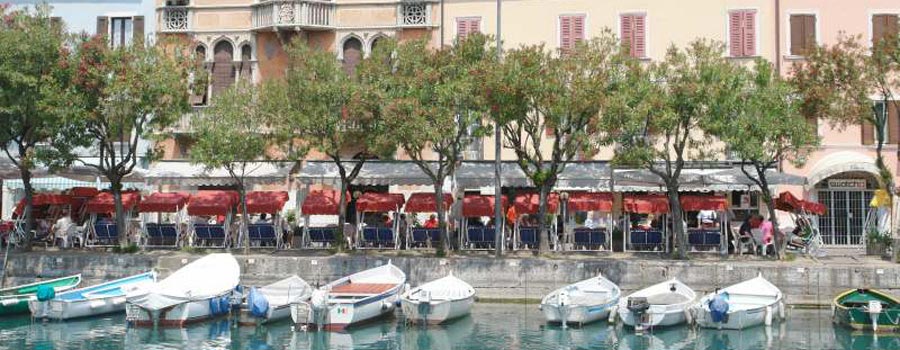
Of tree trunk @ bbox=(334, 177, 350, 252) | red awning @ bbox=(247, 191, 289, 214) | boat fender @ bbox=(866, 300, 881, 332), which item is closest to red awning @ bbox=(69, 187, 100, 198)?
red awning @ bbox=(247, 191, 289, 214)

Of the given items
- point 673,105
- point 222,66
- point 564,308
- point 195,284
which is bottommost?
point 564,308

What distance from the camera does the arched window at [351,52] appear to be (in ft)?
173

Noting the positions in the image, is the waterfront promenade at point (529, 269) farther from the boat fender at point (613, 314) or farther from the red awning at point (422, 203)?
the boat fender at point (613, 314)

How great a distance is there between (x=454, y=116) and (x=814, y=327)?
47.8ft

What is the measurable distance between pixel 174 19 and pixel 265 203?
1402 centimetres

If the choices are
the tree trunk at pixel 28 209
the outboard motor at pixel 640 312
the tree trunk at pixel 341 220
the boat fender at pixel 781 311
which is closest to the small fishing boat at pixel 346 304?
the tree trunk at pixel 341 220

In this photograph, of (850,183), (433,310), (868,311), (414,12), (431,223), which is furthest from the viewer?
(414,12)

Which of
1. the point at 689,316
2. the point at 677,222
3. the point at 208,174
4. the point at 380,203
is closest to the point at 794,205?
the point at 677,222

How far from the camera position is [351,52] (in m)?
53.2

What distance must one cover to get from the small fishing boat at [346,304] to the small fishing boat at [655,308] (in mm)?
7825

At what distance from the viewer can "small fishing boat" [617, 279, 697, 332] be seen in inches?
1411

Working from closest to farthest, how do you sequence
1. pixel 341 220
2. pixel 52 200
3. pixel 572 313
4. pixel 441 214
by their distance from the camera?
pixel 572 313
pixel 441 214
pixel 341 220
pixel 52 200

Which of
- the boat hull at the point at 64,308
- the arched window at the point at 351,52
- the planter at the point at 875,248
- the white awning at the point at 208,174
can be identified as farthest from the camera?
the arched window at the point at 351,52

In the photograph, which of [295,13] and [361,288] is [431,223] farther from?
[295,13]
